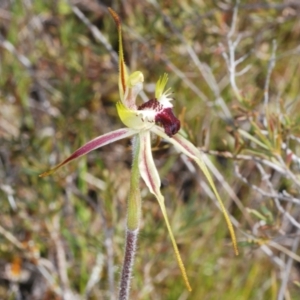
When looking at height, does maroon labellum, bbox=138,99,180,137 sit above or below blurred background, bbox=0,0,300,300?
above

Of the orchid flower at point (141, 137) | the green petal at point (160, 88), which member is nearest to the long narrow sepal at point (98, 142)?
the orchid flower at point (141, 137)

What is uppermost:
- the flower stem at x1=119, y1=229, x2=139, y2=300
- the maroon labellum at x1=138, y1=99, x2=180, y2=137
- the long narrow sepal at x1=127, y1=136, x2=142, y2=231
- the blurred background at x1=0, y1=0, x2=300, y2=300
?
the maroon labellum at x1=138, y1=99, x2=180, y2=137

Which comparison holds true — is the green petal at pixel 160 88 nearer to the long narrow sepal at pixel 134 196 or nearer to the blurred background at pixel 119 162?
the long narrow sepal at pixel 134 196

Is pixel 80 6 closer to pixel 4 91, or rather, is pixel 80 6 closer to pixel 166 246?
pixel 4 91

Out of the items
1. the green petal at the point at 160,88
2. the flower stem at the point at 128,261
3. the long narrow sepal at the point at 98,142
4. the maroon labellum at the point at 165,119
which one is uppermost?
the green petal at the point at 160,88

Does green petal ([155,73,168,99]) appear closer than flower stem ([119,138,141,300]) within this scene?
No

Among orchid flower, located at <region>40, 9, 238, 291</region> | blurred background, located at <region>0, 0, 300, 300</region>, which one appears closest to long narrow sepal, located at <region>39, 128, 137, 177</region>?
orchid flower, located at <region>40, 9, 238, 291</region>

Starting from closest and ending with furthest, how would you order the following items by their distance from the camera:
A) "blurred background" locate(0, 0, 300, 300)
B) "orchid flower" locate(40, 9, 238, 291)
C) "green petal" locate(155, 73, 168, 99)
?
"orchid flower" locate(40, 9, 238, 291) < "green petal" locate(155, 73, 168, 99) < "blurred background" locate(0, 0, 300, 300)

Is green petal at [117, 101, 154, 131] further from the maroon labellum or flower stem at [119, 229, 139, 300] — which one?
flower stem at [119, 229, 139, 300]

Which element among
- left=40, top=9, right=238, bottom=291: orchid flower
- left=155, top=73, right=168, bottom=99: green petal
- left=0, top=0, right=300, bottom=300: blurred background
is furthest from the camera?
left=0, top=0, right=300, bottom=300: blurred background
